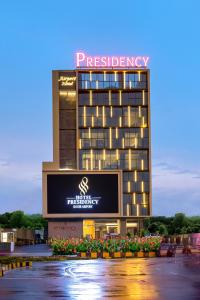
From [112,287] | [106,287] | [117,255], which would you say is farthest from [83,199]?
[112,287]

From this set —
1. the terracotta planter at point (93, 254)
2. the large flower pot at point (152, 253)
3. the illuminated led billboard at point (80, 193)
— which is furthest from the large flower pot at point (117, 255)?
the illuminated led billboard at point (80, 193)

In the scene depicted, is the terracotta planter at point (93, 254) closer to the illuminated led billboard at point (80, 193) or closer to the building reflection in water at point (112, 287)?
the building reflection in water at point (112, 287)

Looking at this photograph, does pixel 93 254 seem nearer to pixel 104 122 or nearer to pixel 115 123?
pixel 104 122

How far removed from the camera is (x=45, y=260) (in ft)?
168

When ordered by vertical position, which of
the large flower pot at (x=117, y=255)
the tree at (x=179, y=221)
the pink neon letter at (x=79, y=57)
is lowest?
the large flower pot at (x=117, y=255)

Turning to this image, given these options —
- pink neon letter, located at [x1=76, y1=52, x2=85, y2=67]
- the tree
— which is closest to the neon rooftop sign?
pink neon letter, located at [x1=76, y1=52, x2=85, y2=67]

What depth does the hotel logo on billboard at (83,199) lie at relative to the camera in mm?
111062

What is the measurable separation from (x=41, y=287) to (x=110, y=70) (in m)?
105

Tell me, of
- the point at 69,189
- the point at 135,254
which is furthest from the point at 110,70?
the point at 135,254

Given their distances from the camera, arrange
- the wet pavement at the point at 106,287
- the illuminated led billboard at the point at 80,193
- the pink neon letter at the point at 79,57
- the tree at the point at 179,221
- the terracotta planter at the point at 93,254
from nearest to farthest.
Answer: the wet pavement at the point at 106,287, the terracotta planter at the point at 93,254, the illuminated led billboard at the point at 80,193, the pink neon letter at the point at 79,57, the tree at the point at 179,221

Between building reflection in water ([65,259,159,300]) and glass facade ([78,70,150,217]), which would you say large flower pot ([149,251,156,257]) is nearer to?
building reflection in water ([65,259,159,300])

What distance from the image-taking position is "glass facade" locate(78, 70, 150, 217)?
12675 cm

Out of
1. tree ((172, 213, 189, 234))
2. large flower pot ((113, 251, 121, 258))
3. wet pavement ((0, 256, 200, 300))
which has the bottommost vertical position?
wet pavement ((0, 256, 200, 300))

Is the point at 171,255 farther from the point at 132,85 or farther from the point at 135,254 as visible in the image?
the point at 132,85
